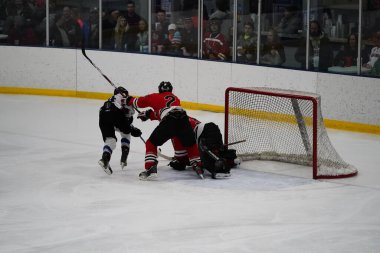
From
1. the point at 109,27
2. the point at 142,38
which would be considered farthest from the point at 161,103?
the point at 109,27

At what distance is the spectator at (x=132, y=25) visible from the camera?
42.1 ft

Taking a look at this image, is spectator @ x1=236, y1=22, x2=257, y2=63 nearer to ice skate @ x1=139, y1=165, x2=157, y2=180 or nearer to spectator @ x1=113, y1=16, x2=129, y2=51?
spectator @ x1=113, y1=16, x2=129, y2=51

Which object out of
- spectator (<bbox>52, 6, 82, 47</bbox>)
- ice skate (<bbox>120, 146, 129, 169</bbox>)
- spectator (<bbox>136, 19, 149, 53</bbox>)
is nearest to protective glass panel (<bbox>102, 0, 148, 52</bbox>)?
spectator (<bbox>136, 19, 149, 53</bbox>)

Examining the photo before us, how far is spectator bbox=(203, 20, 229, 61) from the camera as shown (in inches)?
473

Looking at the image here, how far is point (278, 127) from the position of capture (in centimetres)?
915

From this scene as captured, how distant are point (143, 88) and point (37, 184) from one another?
455 cm

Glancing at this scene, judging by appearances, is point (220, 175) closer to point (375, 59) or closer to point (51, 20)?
point (375, 59)

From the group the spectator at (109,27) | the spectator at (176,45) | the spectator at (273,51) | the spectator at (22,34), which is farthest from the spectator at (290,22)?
the spectator at (22,34)

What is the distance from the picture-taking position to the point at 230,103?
9.41m

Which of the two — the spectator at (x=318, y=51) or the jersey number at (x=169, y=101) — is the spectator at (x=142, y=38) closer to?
the spectator at (x=318, y=51)

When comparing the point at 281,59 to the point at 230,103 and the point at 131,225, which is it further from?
the point at 131,225

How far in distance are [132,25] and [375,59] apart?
3643 mm

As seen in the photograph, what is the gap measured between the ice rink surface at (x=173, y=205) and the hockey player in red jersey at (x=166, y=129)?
0.49ft

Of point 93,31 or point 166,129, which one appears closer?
point 166,129
